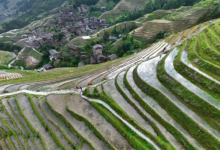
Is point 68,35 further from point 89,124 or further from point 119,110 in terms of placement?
point 119,110

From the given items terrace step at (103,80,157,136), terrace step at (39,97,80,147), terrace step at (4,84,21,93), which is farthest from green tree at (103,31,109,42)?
terrace step at (39,97,80,147)

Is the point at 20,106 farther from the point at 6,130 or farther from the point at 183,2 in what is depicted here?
the point at 183,2

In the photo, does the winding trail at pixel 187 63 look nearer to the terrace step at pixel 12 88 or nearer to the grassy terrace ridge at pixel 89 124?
the grassy terrace ridge at pixel 89 124

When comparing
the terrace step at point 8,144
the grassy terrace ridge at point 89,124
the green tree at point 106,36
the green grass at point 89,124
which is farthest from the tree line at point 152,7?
the terrace step at point 8,144

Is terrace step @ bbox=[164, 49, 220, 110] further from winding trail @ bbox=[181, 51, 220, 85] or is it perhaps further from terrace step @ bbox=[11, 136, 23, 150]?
terrace step @ bbox=[11, 136, 23, 150]

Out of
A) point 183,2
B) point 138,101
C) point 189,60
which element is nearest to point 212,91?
point 189,60

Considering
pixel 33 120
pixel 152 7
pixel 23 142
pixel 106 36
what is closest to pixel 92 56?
pixel 106 36

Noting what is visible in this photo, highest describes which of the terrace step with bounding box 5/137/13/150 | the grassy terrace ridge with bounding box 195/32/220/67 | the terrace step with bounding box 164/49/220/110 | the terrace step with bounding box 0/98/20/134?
the grassy terrace ridge with bounding box 195/32/220/67
